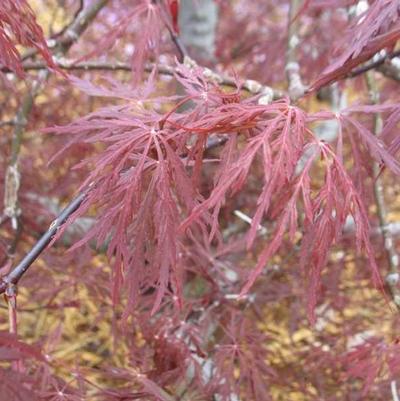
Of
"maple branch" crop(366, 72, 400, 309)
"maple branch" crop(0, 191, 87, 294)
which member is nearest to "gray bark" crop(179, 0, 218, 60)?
"maple branch" crop(366, 72, 400, 309)

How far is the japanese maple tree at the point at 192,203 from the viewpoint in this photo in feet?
1.98

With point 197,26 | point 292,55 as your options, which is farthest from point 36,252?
point 197,26

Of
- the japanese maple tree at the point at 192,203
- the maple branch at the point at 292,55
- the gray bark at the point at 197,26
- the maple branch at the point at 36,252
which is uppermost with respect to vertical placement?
the gray bark at the point at 197,26

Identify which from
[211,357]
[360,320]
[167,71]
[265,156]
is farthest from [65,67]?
[360,320]

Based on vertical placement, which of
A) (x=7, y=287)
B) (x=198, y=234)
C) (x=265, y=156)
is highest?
(x=198, y=234)

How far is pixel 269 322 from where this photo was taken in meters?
1.74

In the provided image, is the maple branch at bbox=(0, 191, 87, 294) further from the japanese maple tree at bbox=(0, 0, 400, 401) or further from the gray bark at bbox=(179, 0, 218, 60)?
the gray bark at bbox=(179, 0, 218, 60)

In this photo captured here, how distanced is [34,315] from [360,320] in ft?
3.19

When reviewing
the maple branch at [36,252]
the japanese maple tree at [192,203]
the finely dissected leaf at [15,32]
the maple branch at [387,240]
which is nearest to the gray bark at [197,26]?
the japanese maple tree at [192,203]

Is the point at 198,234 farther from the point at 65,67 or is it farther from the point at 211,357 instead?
the point at 65,67

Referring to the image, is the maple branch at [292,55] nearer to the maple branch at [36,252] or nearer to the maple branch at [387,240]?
the maple branch at [387,240]

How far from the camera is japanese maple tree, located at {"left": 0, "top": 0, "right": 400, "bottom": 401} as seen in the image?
1.98ft

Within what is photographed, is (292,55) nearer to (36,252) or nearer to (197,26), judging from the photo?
(197,26)

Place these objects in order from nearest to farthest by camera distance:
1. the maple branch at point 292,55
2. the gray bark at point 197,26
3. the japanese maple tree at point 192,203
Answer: the japanese maple tree at point 192,203 → the maple branch at point 292,55 → the gray bark at point 197,26
